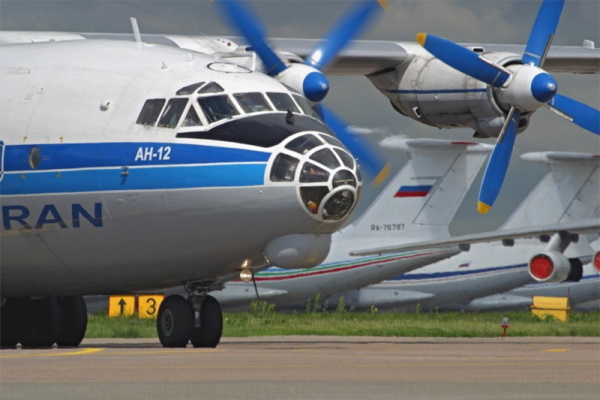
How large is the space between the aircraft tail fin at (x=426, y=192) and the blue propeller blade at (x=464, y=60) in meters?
19.8

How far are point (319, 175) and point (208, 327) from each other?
298 centimetres

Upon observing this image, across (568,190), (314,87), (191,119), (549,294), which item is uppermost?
(568,190)

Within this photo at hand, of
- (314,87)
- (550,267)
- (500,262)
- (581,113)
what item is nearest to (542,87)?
(581,113)

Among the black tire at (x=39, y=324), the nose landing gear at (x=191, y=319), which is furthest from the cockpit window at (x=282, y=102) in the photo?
the black tire at (x=39, y=324)

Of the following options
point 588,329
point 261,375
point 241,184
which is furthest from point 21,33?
point 588,329

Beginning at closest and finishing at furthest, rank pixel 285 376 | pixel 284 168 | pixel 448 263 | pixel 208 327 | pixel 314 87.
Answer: pixel 285 376, pixel 284 168, pixel 208 327, pixel 314 87, pixel 448 263

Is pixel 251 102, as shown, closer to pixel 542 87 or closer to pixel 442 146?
pixel 542 87

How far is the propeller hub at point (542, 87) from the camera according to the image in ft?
70.3

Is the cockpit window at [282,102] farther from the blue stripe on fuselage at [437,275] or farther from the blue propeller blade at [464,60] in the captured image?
the blue stripe on fuselage at [437,275]

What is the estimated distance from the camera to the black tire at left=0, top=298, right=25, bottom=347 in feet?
59.4

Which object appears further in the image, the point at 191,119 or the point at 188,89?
the point at 188,89

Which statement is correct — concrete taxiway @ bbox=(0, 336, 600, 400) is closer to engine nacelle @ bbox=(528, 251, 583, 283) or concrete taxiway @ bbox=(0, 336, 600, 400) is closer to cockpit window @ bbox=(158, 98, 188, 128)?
cockpit window @ bbox=(158, 98, 188, 128)

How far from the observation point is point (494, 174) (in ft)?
73.0

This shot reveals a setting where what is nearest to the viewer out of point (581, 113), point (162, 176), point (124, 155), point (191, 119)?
point (162, 176)
